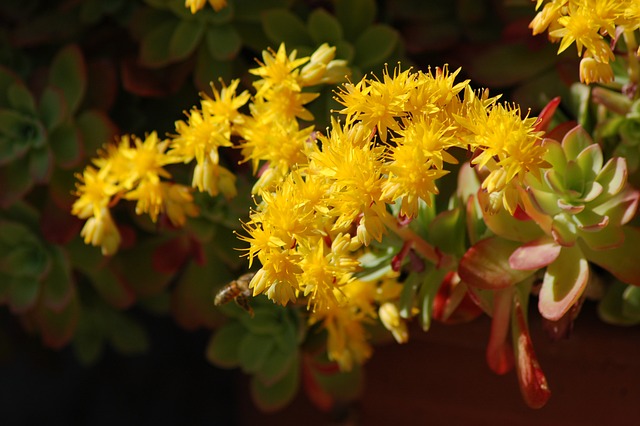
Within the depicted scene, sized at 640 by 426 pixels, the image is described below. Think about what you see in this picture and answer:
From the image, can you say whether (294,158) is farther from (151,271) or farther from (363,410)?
(363,410)

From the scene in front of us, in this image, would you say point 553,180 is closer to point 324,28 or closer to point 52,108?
point 324,28

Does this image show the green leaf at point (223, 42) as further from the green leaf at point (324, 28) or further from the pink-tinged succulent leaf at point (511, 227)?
the pink-tinged succulent leaf at point (511, 227)

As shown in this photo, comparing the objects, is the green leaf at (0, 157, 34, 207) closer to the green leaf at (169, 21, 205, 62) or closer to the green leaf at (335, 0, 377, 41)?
the green leaf at (169, 21, 205, 62)

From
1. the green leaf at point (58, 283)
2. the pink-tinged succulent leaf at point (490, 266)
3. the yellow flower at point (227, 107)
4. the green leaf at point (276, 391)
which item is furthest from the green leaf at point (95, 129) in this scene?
the pink-tinged succulent leaf at point (490, 266)

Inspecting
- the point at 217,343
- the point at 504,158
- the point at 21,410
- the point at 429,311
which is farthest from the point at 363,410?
the point at 21,410

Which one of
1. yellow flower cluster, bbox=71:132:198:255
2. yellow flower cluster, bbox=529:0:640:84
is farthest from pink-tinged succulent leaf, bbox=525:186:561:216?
yellow flower cluster, bbox=71:132:198:255

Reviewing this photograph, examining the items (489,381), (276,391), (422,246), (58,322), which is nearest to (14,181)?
(58,322)
